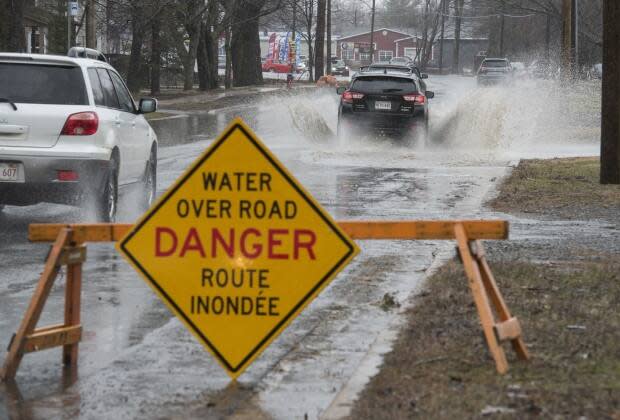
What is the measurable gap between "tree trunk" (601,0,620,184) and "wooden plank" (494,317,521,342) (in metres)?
10.9

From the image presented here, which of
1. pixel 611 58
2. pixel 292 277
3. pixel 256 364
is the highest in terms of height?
pixel 611 58

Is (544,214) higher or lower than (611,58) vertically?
lower

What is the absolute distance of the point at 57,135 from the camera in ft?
40.3

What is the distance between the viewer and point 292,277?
21.6ft

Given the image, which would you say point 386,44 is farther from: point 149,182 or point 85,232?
point 85,232

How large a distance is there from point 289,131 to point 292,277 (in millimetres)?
25479

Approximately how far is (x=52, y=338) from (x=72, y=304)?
0.24m

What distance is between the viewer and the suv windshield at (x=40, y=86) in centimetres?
1249

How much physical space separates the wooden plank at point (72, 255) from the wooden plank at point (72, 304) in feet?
0.14

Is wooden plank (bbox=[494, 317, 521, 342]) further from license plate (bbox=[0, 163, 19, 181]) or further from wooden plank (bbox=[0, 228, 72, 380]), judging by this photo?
license plate (bbox=[0, 163, 19, 181])

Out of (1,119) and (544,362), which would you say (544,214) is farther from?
(544,362)

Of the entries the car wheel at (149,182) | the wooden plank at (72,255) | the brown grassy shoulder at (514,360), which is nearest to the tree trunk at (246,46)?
the car wheel at (149,182)

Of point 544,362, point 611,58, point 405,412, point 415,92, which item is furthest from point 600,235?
point 415,92

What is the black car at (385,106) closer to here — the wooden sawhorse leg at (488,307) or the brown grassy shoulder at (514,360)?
the brown grassy shoulder at (514,360)
